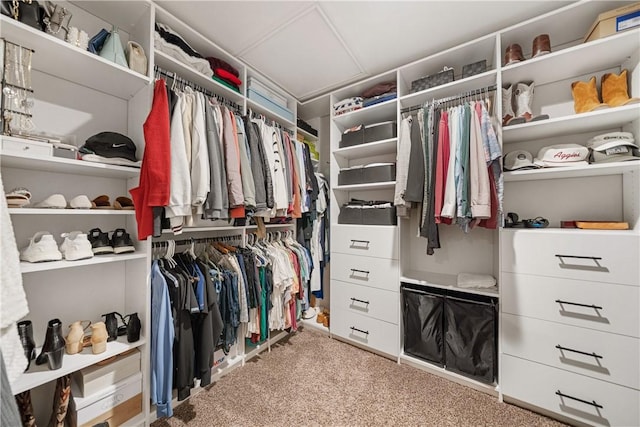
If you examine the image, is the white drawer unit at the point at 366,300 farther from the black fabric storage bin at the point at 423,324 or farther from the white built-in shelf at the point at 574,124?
the white built-in shelf at the point at 574,124

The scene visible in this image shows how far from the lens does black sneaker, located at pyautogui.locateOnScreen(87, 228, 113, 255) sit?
1196 millimetres

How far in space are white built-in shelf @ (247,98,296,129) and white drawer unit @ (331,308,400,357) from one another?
185 centimetres

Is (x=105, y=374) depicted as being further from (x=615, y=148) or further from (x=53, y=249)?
(x=615, y=148)

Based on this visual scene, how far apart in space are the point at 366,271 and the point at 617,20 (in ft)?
6.83

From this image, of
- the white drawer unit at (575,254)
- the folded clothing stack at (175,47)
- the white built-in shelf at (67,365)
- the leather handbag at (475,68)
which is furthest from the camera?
the leather handbag at (475,68)

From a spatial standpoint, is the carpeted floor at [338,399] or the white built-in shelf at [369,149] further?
the white built-in shelf at [369,149]

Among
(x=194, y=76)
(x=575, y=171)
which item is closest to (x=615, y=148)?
(x=575, y=171)

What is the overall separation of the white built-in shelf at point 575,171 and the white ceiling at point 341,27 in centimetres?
98

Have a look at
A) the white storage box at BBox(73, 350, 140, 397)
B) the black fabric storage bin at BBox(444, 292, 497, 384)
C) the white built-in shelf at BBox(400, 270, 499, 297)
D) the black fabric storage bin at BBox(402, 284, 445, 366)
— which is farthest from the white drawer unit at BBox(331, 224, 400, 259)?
the white storage box at BBox(73, 350, 140, 397)

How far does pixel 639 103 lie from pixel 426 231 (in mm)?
1202

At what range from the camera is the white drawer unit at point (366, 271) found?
1882 millimetres

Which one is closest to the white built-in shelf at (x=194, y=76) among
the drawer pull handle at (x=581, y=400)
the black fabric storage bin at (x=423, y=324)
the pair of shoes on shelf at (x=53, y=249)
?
the pair of shoes on shelf at (x=53, y=249)

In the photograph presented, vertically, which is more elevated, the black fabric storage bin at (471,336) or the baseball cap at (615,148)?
the baseball cap at (615,148)

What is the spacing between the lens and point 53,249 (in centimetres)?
104
